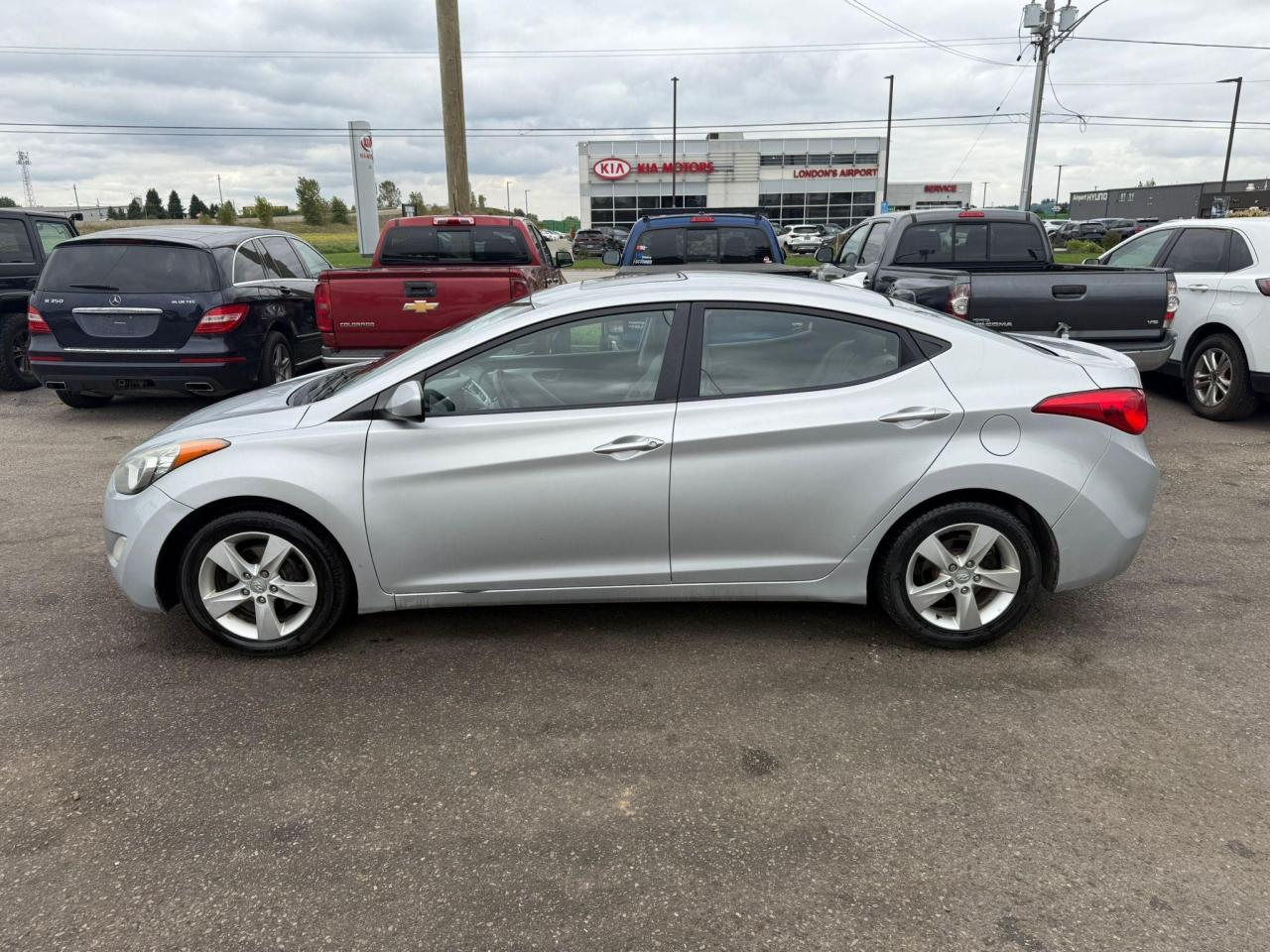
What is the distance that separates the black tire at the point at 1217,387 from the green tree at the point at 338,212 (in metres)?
90.9

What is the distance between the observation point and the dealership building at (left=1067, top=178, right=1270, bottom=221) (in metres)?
52.8

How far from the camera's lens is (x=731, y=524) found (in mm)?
3756

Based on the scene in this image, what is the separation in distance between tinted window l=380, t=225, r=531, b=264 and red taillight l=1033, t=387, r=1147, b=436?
7.01 meters

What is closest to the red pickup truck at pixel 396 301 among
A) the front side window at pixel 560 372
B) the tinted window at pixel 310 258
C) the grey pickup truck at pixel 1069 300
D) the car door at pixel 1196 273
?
the tinted window at pixel 310 258

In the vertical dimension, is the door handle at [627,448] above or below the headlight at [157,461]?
above

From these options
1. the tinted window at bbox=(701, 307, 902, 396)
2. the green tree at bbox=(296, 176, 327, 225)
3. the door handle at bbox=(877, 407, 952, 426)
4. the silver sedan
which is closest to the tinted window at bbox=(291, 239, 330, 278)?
the silver sedan

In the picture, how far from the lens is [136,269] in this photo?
7.99 metres

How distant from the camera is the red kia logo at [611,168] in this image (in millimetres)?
64938

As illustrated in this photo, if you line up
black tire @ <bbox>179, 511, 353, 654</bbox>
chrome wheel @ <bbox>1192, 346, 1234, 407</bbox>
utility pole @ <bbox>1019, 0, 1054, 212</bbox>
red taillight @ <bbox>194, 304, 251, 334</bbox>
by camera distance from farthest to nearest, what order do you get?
utility pole @ <bbox>1019, 0, 1054, 212</bbox>, chrome wheel @ <bbox>1192, 346, 1234, 407</bbox>, red taillight @ <bbox>194, 304, 251, 334</bbox>, black tire @ <bbox>179, 511, 353, 654</bbox>

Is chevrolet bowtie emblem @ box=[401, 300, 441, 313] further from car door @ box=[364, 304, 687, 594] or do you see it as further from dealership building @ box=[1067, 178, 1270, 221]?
dealership building @ box=[1067, 178, 1270, 221]

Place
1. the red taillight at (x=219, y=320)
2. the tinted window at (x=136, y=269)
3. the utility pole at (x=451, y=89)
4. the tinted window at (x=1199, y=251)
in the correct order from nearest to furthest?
the red taillight at (x=219, y=320), the tinted window at (x=136, y=269), the tinted window at (x=1199, y=251), the utility pole at (x=451, y=89)

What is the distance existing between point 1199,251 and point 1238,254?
1.72 feet

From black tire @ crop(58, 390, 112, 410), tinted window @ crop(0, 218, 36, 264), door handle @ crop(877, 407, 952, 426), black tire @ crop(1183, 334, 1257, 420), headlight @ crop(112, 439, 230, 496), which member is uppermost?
tinted window @ crop(0, 218, 36, 264)

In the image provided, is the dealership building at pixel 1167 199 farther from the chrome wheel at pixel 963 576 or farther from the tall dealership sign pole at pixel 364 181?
the chrome wheel at pixel 963 576
